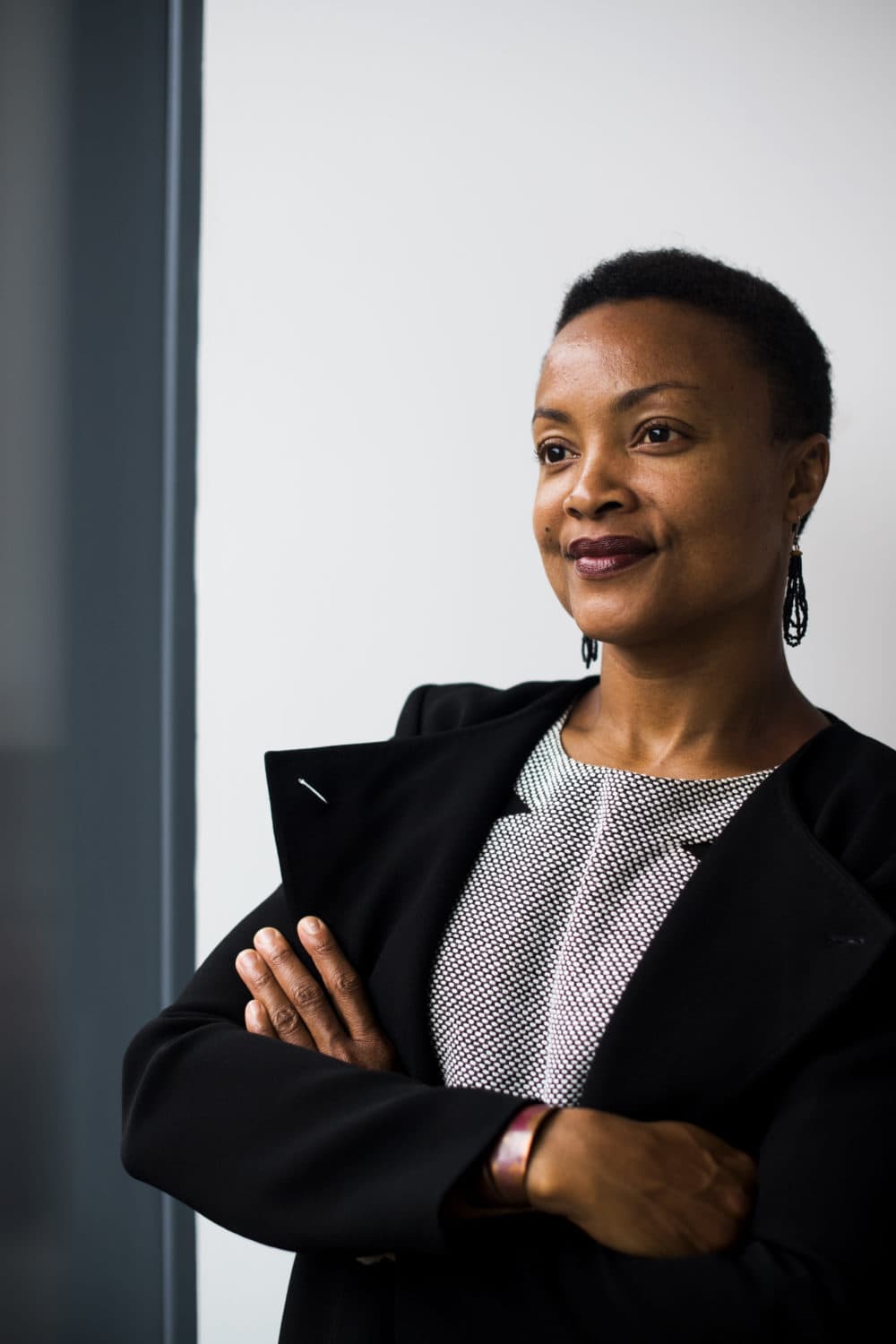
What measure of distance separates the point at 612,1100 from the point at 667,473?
0.68m

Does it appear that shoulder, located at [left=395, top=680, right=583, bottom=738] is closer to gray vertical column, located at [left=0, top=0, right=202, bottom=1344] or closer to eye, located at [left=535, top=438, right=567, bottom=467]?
eye, located at [left=535, top=438, right=567, bottom=467]

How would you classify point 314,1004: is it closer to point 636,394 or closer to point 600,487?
point 600,487

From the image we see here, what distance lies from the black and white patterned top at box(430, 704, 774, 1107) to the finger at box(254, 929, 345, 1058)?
0.39 feet

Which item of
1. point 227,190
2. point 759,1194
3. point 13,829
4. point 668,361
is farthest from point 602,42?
point 759,1194

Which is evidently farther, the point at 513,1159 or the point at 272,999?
the point at 272,999

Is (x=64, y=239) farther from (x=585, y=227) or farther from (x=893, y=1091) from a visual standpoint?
(x=893, y=1091)

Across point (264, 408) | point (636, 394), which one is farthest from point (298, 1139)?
point (264, 408)

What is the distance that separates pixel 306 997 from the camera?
1.45m

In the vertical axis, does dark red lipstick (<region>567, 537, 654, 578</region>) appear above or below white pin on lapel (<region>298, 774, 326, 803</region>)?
above

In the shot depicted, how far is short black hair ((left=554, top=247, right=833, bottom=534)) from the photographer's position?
1.54 metres

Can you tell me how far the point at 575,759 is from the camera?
1610 mm

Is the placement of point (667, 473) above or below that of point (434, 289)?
below

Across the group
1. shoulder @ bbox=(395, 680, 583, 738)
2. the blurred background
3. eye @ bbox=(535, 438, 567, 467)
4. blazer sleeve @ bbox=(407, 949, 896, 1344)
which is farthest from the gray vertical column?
blazer sleeve @ bbox=(407, 949, 896, 1344)

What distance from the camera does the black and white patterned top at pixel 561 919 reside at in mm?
1364
